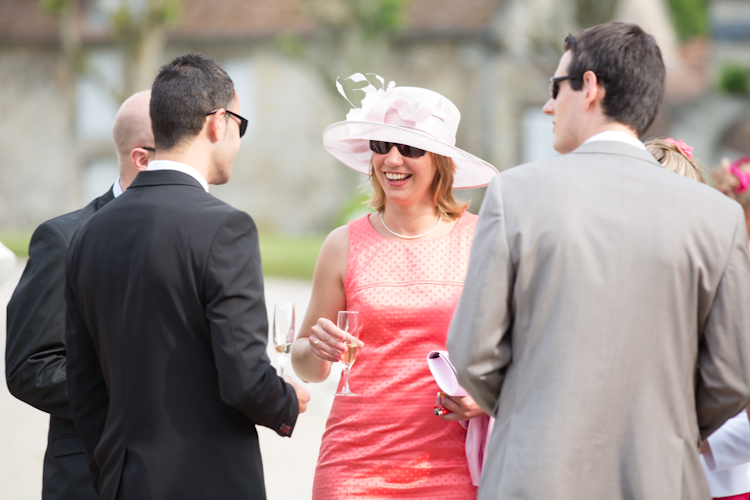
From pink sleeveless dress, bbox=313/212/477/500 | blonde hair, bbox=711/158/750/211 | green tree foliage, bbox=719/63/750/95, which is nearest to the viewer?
pink sleeveless dress, bbox=313/212/477/500

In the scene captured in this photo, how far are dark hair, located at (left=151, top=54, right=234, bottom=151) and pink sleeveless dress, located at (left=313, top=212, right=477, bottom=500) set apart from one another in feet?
3.41

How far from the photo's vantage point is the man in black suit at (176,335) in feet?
7.84

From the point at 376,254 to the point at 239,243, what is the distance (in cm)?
105

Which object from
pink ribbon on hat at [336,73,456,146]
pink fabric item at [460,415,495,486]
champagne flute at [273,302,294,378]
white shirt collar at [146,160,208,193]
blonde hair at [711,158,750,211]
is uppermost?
pink ribbon on hat at [336,73,456,146]

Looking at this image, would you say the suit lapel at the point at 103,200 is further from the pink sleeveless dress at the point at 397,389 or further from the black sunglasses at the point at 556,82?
the black sunglasses at the point at 556,82

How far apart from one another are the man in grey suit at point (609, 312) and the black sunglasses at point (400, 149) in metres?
1.15

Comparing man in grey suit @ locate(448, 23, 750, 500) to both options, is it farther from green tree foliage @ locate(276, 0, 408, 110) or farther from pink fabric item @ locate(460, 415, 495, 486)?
green tree foliage @ locate(276, 0, 408, 110)

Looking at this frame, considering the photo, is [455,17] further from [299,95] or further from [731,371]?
[731,371]

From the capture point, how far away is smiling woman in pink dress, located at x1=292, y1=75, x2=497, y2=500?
310 cm

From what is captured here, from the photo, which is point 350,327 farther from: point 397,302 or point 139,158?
point 139,158

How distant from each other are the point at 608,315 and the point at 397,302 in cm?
121

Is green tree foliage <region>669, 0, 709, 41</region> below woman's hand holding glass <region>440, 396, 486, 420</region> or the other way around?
the other way around

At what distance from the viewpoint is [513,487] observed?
2.21 m

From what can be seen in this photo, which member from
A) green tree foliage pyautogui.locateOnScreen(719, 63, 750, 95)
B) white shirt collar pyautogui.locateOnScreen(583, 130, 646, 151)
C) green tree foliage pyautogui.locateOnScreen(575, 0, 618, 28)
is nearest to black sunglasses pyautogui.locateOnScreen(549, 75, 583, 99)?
white shirt collar pyautogui.locateOnScreen(583, 130, 646, 151)
